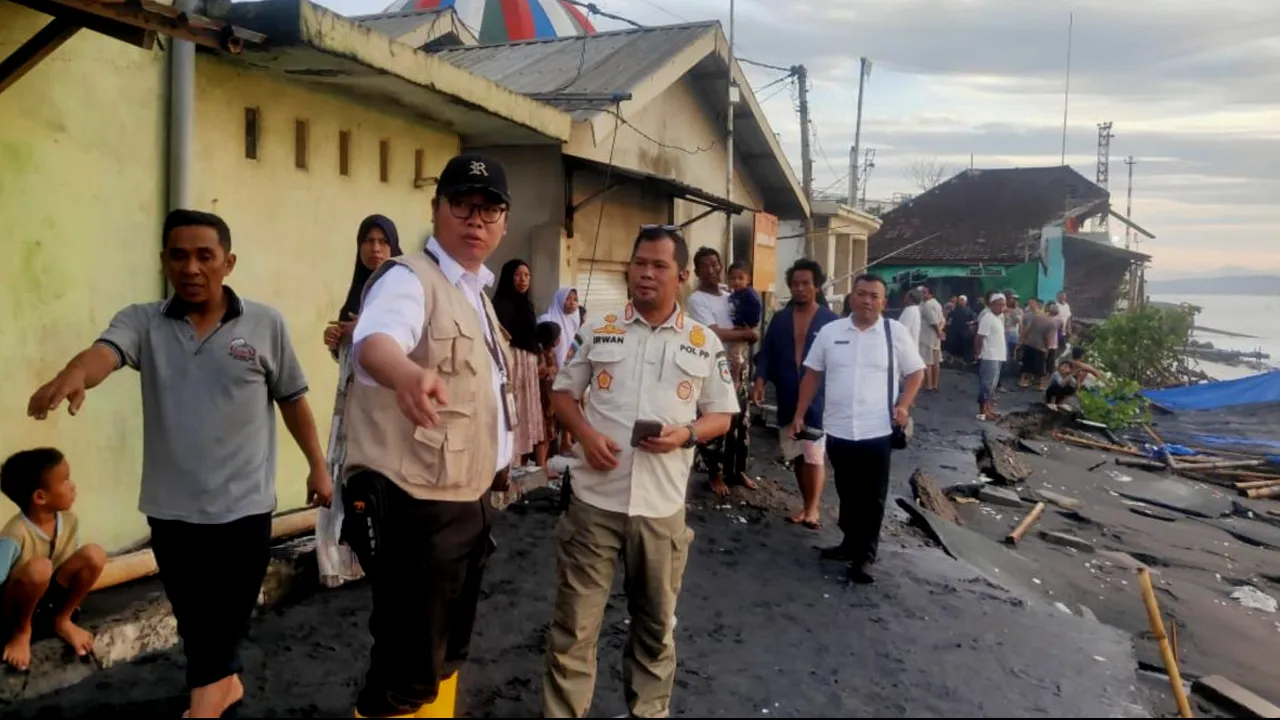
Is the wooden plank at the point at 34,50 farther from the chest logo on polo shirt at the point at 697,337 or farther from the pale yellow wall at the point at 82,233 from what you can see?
the chest logo on polo shirt at the point at 697,337

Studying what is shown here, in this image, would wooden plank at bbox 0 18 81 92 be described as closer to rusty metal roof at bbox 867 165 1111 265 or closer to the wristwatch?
the wristwatch

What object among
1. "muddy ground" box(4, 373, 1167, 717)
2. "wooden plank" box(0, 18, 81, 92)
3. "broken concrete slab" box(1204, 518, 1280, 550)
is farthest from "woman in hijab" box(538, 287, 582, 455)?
"broken concrete slab" box(1204, 518, 1280, 550)

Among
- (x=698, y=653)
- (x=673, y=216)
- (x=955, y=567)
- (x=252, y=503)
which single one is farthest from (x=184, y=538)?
(x=673, y=216)

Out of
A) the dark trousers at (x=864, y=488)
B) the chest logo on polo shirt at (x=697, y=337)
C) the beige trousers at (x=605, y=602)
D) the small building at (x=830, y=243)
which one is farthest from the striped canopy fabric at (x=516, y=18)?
the beige trousers at (x=605, y=602)

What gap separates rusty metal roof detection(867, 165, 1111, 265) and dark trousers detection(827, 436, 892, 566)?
22.1 metres

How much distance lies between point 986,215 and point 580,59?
23191mm

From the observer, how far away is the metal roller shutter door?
9305 mm

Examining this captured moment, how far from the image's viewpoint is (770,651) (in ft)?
14.5

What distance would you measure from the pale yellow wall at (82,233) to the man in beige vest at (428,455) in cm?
244

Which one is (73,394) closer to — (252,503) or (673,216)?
(252,503)

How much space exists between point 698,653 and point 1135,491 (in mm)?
9338

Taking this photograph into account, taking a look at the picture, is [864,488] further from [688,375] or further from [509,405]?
[509,405]

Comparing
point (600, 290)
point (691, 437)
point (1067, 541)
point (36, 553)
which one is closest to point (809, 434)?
point (691, 437)

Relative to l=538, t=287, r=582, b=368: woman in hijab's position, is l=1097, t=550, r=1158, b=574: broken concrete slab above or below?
below
